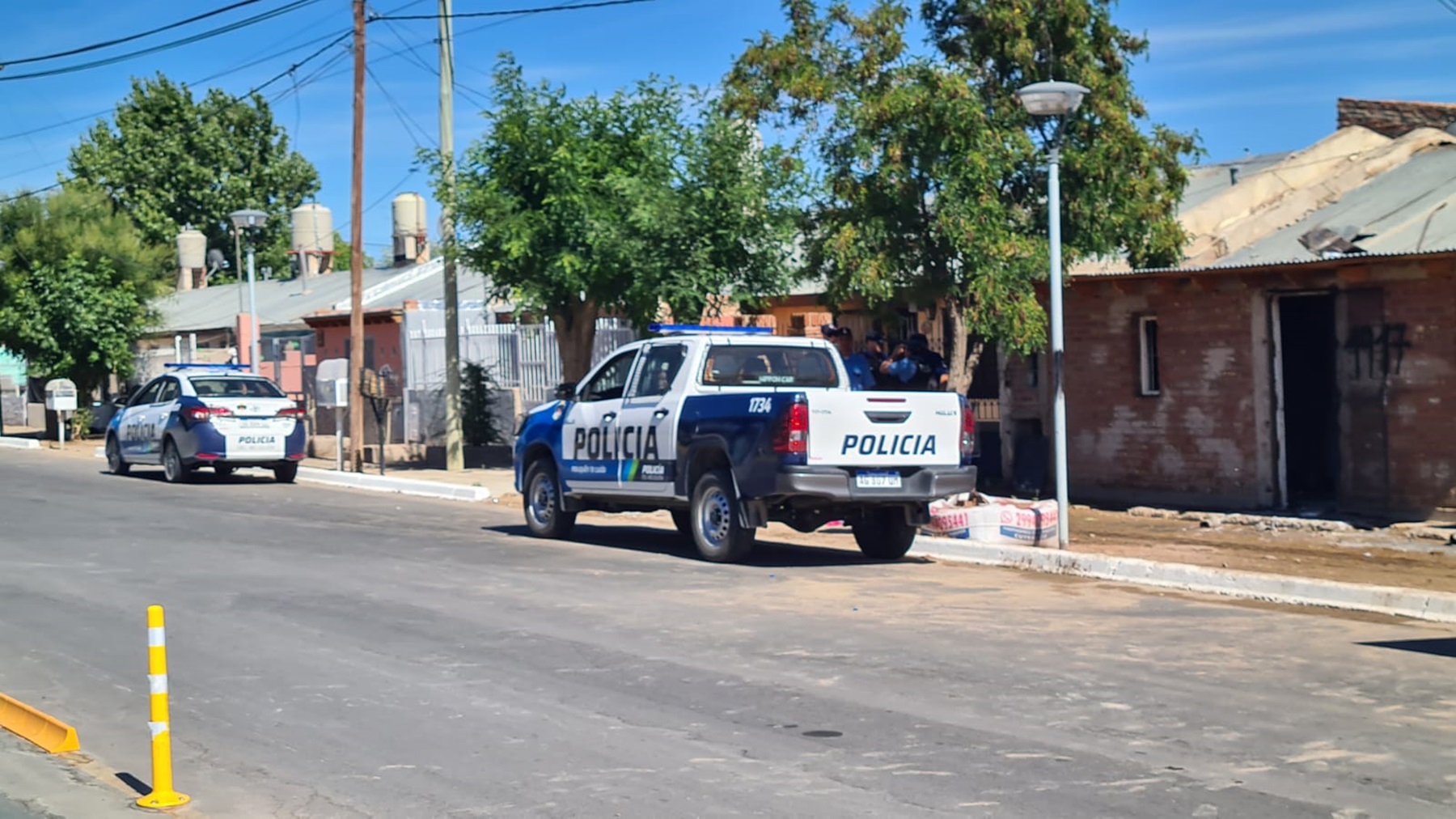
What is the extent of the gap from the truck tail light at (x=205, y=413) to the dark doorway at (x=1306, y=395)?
49.8ft

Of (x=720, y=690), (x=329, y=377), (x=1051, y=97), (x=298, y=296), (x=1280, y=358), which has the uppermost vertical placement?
(x=298, y=296)

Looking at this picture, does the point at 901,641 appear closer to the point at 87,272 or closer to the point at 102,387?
the point at 87,272

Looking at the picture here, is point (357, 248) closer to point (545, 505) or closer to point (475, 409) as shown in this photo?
point (475, 409)

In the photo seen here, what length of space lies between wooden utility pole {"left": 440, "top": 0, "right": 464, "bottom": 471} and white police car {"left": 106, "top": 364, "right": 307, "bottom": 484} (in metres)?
2.64

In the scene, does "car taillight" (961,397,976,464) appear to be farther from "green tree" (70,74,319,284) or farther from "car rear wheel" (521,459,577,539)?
"green tree" (70,74,319,284)

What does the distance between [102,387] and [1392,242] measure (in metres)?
34.5

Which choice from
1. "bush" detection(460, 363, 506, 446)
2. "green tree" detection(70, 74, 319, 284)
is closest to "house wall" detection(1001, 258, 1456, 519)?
"bush" detection(460, 363, 506, 446)

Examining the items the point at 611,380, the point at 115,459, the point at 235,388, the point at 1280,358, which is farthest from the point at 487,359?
the point at 1280,358

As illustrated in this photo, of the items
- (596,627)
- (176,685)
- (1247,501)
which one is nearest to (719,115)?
(1247,501)

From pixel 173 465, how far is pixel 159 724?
19.6 metres

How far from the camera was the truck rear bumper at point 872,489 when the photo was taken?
13438 mm

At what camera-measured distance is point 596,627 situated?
10.9 metres

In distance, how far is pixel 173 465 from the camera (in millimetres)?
25109

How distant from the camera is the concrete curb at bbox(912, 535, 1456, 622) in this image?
11352 millimetres
